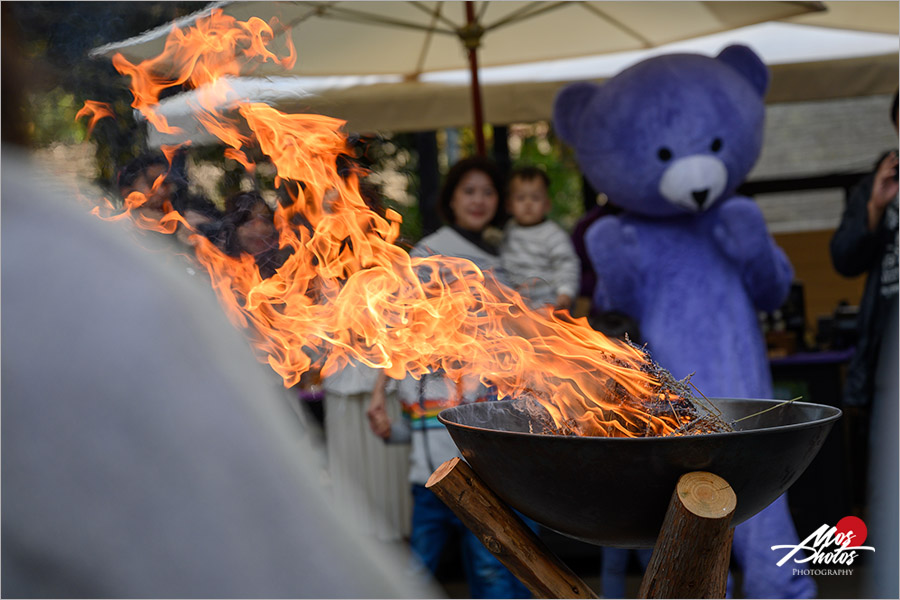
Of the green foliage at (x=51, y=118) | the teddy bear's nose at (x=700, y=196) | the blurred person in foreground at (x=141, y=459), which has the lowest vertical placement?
the teddy bear's nose at (x=700, y=196)

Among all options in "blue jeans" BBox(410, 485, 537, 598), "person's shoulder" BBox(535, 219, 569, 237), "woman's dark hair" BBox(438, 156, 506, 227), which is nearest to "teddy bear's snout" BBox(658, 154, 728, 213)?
"person's shoulder" BBox(535, 219, 569, 237)

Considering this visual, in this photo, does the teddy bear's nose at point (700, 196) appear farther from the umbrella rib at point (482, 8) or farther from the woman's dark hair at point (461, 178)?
the umbrella rib at point (482, 8)

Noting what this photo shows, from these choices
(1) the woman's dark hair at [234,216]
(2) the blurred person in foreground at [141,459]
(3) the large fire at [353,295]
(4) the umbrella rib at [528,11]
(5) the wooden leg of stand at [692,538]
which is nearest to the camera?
(2) the blurred person in foreground at [141,459]

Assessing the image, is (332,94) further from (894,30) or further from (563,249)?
(894,30)

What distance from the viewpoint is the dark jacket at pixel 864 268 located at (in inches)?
130

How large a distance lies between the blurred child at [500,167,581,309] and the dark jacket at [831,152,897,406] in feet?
3.85

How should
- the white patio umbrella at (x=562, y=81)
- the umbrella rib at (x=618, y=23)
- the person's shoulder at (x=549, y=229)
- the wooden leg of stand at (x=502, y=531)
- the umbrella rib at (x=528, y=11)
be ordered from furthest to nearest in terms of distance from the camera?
the white patio umbrella at (x=562, y=81), the umbrella rib at (x=618, y=23), the umbrella rib at (x=528, y=11), the person's shoulder at (x=549, y=229), the wooden leg of stand at (x=502, y=531)

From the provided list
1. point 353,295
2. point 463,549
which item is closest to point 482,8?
point 353,295

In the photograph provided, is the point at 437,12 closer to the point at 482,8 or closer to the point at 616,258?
the point at 482,8

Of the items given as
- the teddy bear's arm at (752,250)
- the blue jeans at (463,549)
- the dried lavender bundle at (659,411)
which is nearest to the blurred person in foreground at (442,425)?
the blue jeans at (463,549)

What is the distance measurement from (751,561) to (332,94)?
3.38 m

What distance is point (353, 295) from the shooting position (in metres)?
2.32

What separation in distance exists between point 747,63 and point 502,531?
2713mm

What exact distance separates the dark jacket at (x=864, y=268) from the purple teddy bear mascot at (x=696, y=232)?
294mm
